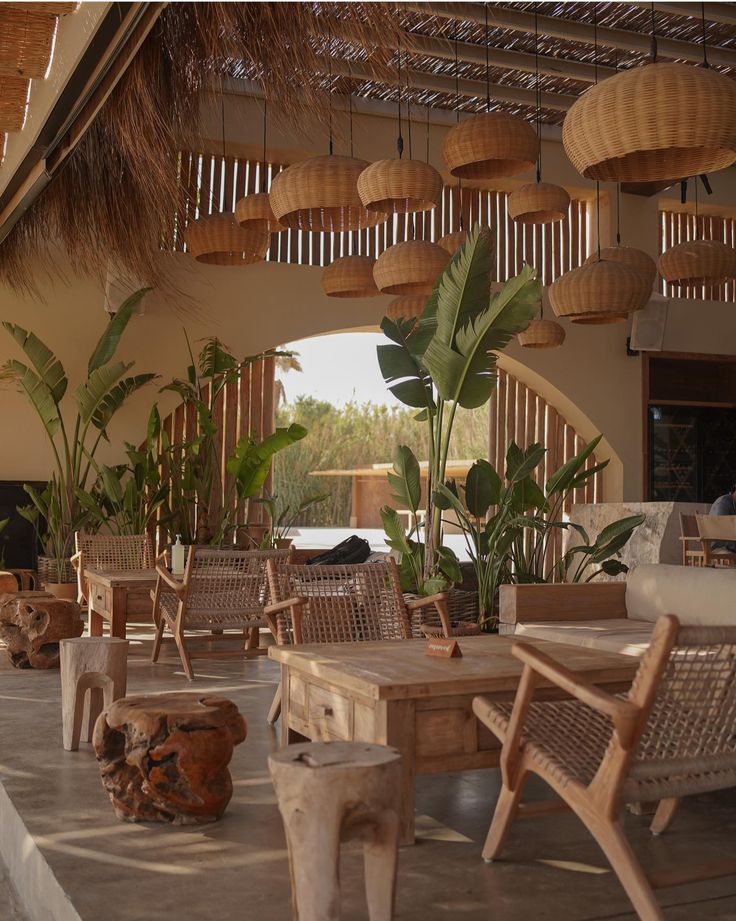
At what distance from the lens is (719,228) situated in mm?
13523

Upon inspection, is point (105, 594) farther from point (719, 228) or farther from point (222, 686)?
point (719, 228)

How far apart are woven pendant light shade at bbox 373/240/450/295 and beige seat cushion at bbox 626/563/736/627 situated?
2320mm

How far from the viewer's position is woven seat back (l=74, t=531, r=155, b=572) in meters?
7.98

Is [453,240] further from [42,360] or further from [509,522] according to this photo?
[42,360]

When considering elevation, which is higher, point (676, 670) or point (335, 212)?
point (335, 212)

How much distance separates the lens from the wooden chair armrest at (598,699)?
7.73ft

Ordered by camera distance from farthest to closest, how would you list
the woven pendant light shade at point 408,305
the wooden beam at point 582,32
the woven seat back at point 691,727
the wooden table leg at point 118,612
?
the wooden beam at point 582,32
the woven pendant light shade at point 408,305
the wooden table leg at point 118,612
the woven seat back at point 691,727

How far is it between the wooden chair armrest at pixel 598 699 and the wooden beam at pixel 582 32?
684 centimetres

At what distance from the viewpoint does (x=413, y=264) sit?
6.48 m

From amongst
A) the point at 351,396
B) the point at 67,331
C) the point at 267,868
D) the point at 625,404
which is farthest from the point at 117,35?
the point at 351,396

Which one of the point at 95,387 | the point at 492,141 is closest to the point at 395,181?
the point at 492,141

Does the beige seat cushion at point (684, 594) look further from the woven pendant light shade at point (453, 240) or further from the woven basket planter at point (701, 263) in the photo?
the woven pendant light shade at point (453, 240)

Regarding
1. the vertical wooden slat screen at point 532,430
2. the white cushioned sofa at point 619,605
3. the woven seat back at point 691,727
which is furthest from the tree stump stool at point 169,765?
the vertical wooden slat screen at point 532,430

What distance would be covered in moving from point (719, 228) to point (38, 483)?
358 inches
